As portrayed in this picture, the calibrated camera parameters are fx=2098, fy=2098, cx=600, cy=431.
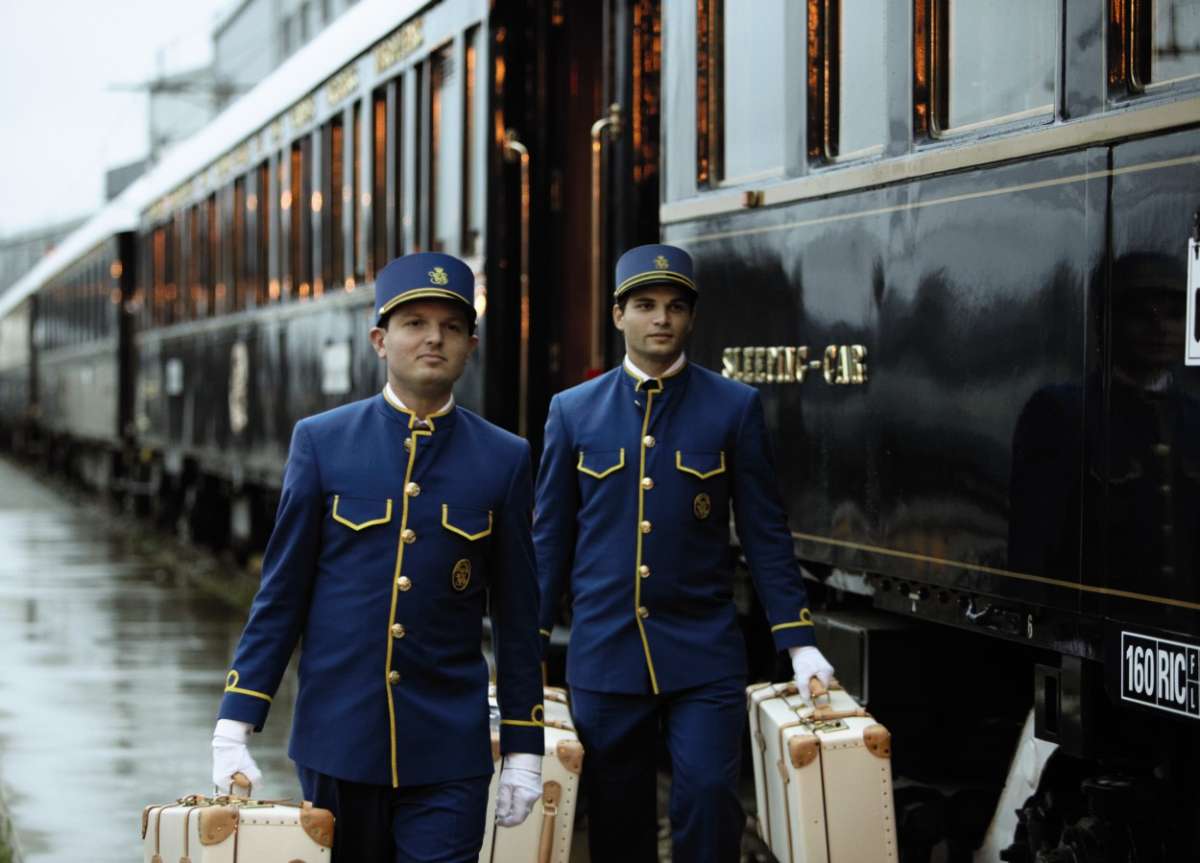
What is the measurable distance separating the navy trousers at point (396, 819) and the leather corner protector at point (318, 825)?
0.14 metres

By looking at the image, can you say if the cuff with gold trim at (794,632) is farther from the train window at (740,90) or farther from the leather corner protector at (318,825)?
the train window at (740,90)

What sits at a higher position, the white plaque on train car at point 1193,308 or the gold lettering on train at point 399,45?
the gold lettering on train at point 399,45

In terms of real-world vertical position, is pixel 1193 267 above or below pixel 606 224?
below

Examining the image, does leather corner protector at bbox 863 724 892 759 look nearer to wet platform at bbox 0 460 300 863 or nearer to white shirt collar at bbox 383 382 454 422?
white shirt collar at bbox 383 382 454 422

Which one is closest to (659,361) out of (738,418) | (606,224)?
(738,418)

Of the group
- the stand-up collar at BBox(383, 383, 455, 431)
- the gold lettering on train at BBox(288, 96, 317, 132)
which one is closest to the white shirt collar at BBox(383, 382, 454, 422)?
the stand-up collar at BBox(383, 383, 455, 431)

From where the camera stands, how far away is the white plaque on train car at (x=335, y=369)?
11.0 meters

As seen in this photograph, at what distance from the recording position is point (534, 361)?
340 inches

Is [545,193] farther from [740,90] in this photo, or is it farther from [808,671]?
[808,671]

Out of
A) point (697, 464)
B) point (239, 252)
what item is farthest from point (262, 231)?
point (697, 464)

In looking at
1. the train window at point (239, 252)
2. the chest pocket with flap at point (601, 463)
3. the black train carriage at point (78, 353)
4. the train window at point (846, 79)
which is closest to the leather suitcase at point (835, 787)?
the chest pocket with flap at point (601, 463)

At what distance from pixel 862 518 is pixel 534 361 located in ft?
10.7

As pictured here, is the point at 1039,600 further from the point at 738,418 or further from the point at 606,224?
the point at 606,224

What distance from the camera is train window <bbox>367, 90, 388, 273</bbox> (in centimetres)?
1066
